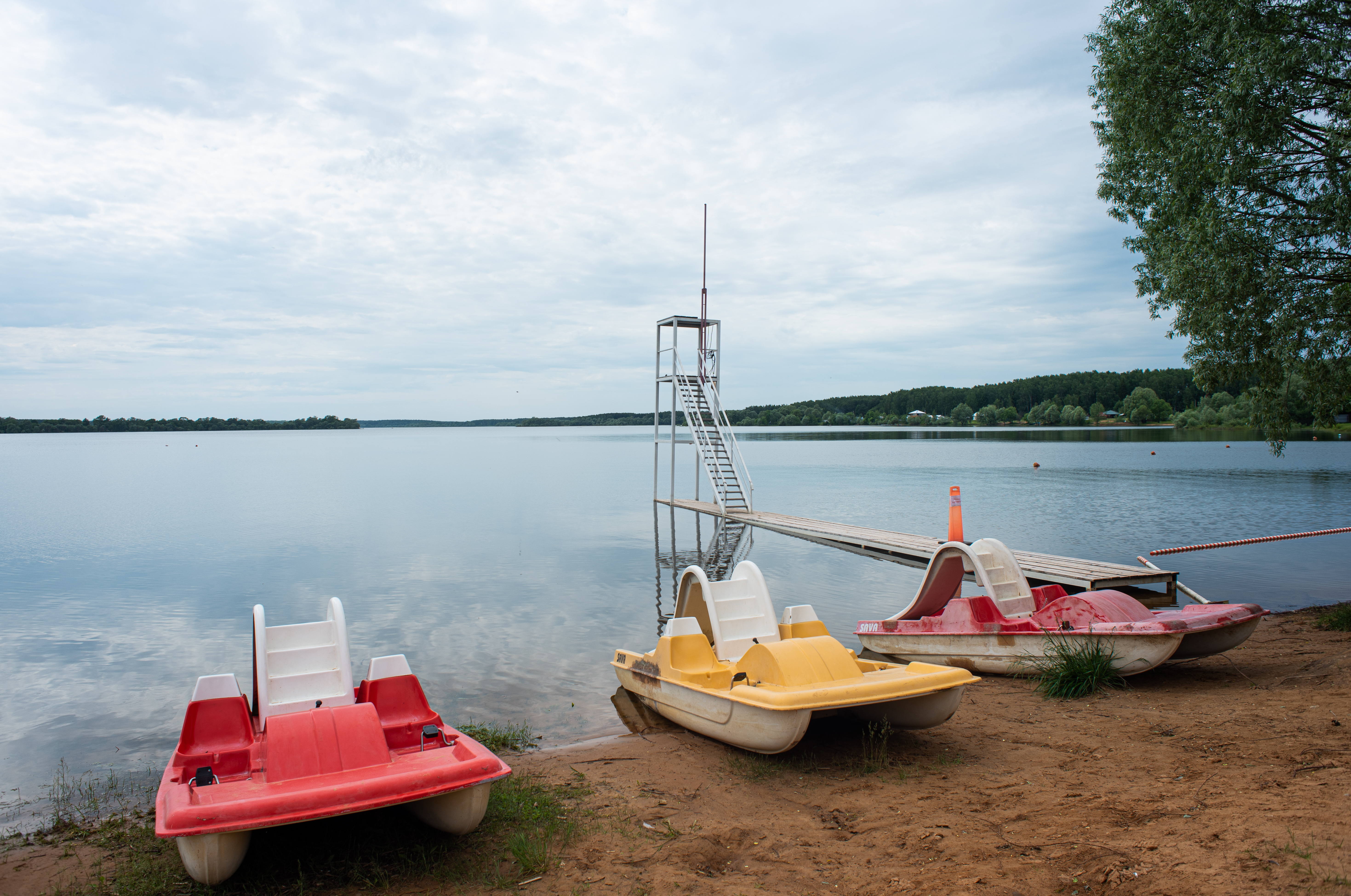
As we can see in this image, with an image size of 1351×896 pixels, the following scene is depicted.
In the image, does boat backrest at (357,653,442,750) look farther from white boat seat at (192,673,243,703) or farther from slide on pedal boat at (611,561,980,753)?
slide on pedal boat at (611,561,980,753)

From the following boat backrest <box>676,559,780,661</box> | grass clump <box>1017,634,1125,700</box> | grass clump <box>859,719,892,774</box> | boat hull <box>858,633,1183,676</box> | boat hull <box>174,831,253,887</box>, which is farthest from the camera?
grass clump <box>1017,634,1125,700</box>

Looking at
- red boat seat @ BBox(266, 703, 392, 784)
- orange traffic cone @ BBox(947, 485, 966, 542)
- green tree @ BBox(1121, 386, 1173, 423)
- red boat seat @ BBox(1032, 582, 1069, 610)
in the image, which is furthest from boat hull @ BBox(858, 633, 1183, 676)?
green tree @ BBox(1121, 386, 1173, 423)

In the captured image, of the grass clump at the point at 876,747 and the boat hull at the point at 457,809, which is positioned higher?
the boat hull at the point at 457,809

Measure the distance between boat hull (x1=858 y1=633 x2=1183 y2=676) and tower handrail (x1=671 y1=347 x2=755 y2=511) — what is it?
1455 centimetres

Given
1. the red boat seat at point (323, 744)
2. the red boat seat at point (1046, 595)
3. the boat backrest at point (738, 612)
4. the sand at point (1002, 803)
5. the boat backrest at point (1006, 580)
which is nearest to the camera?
the sand at point (1002, 803)

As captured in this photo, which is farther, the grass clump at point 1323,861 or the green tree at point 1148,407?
the green tree at point 1148,407

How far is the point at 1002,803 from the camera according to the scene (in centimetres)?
520

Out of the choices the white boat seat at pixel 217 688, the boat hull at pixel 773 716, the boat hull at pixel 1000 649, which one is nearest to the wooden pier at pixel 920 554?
the boat hull at pixel 1000 649

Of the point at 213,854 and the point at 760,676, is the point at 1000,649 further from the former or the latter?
the point at 213,854

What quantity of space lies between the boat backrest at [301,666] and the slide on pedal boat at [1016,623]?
6083 mm

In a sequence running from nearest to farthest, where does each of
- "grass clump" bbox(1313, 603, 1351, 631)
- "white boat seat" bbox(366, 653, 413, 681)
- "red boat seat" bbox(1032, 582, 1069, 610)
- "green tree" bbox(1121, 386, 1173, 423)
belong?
"white boat seat" bbox(366, 653, 413, 681) → "red boat seat" bbox(1032, 582, 1069, 610) → "grass clump" bbox(1313, 603, 1351, 631) → "green tree" bbox(1121, 386, 1173, 423)

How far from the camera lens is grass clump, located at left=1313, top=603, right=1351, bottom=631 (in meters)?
10.1

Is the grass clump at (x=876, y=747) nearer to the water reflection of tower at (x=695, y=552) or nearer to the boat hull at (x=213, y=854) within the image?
the boat hull at (x=213, y=854)

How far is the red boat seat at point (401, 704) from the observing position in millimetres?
5582
